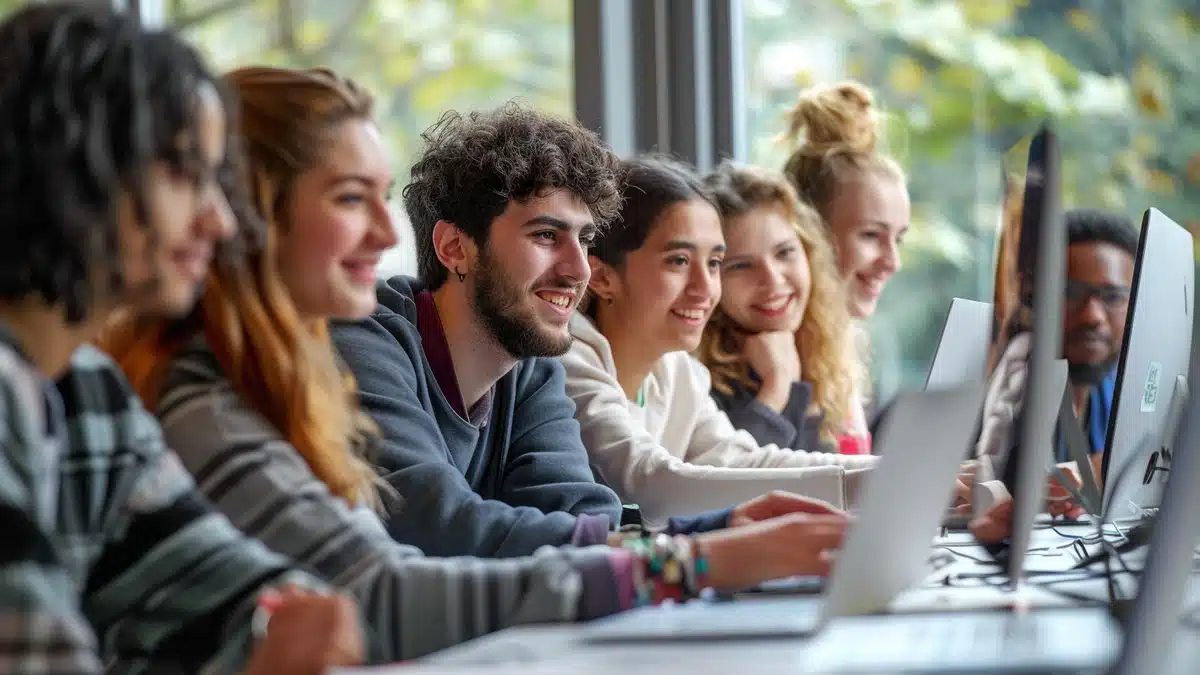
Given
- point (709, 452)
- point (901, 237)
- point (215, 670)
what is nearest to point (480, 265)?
point (709, 452)

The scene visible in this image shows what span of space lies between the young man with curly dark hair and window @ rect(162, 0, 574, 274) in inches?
47.5

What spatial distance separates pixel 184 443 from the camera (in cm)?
132

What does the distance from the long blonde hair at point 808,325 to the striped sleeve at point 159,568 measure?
1.94 meters

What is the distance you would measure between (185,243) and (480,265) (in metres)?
1.22

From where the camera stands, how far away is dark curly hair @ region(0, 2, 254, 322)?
1.02 m

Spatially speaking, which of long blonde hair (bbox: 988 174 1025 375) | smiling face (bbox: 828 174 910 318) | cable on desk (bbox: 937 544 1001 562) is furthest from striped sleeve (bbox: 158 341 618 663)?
smiling face (bbox: 828 174 910 318)

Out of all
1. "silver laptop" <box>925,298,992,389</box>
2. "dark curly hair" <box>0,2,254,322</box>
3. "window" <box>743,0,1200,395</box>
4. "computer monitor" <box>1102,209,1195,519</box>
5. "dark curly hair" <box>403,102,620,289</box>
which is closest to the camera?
"dark curly hair" <box>0,2,254,322</box>

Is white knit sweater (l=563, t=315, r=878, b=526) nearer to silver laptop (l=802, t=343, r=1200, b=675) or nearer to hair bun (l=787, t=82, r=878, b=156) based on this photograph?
hair bun (l=787, t=82, r=878, b=156)

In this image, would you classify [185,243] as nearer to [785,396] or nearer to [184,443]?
[184,443]

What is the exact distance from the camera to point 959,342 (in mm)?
2139

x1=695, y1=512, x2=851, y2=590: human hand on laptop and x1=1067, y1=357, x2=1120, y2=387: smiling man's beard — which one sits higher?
x1=1067, y1=357, x2=1120, y2=387: smiling man's beard

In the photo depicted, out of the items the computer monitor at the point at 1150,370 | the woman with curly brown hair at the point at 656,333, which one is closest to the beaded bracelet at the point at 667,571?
the computer monitor at the point at 1150,370

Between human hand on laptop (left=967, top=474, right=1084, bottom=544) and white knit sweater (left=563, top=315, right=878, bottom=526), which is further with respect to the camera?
white knit sweater (left=563, top=315, right=878, bottom=526)

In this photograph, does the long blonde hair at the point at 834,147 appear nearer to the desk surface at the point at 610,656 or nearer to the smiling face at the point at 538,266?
the smiling face at the point at 538,266
